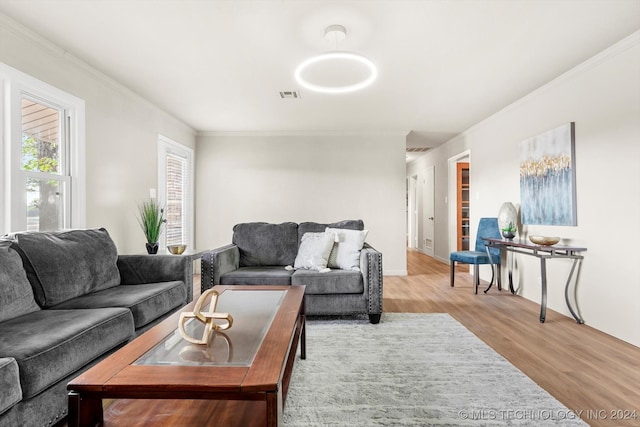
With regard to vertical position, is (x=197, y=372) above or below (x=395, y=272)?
above

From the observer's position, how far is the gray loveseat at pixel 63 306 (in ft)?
4.30

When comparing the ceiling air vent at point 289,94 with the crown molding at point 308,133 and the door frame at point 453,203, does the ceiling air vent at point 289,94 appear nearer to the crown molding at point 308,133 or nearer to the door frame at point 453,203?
the crown molding at point 308,133

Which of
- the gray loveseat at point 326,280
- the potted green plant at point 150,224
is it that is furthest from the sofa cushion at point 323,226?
the potted green plant at point 150,224

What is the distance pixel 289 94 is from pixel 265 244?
1.74 metres

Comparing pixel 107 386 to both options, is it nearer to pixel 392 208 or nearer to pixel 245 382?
pixel 245 382

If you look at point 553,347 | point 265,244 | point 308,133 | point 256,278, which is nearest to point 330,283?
point 256,278

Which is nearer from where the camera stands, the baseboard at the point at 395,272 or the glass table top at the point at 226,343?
the glass table top at the point at 226,343

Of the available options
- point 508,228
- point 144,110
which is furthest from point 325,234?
point 144,110

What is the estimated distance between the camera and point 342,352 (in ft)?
7.73

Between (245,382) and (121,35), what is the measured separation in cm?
271

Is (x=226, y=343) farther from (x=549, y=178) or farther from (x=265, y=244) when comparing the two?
(x=549, y=178)

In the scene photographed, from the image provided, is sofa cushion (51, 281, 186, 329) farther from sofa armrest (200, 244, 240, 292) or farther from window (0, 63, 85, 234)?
window (0, 63, 85, 234)

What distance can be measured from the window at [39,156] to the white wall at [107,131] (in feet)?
0.34

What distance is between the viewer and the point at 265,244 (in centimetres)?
363
